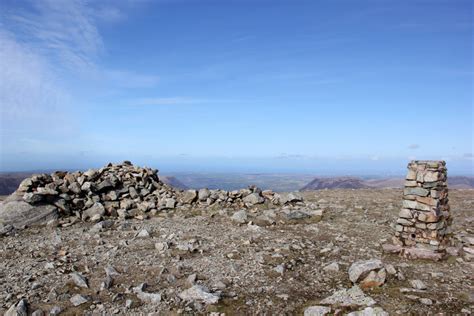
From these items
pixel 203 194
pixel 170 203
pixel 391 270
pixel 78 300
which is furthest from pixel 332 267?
pixel 170 203

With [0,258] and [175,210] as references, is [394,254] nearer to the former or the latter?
[175,210]

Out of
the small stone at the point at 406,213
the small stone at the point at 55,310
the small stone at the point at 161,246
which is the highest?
the small stone at the point at 406,213

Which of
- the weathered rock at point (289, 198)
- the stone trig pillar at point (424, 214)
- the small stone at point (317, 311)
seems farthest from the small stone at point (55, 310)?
the weathered rock at point (289, 198)

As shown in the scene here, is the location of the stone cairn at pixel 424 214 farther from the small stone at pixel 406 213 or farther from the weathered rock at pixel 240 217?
the weathered rock at pixel 240 217

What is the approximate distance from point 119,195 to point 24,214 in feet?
15.3

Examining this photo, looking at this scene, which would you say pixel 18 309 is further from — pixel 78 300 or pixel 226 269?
pixel 226 269

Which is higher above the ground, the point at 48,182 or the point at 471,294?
the point at 48,182

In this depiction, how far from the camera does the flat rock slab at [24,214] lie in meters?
15.1

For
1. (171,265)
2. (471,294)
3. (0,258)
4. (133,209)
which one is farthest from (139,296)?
(133,209)

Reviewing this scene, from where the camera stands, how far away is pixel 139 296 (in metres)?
8.82

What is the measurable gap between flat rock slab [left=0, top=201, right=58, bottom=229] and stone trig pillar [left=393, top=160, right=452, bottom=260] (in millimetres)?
14984

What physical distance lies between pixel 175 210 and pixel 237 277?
879 centimetres

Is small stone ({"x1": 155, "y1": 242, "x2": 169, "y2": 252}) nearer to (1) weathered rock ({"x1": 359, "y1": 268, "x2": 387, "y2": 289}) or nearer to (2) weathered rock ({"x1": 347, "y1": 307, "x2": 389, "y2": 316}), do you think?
(1) weathered rock ({"x1": 359, "y1": 268, "x2": 387, "y2": 289})

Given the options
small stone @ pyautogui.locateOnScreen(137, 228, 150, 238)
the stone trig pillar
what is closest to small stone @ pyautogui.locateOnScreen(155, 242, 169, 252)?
small stone @ pyautogui.locateOnScreen(137, 228, 150, 238)
